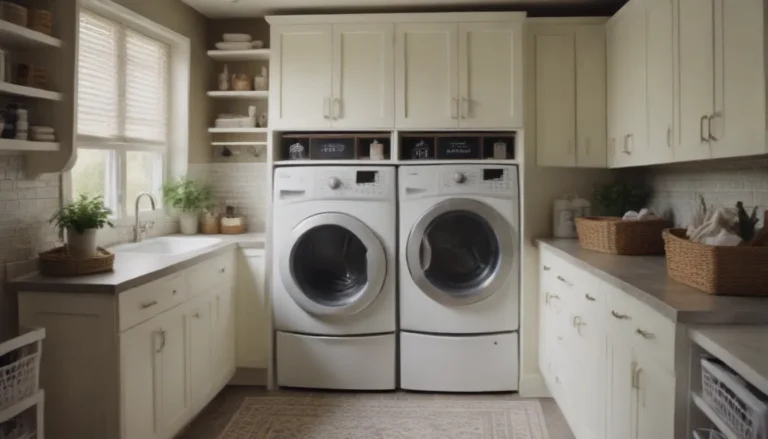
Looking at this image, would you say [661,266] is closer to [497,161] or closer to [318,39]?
[497,161]

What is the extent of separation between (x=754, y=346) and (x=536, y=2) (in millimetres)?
2726

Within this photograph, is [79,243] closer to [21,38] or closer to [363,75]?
[21,38]

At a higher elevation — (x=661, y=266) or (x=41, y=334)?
(x=661, y=266)

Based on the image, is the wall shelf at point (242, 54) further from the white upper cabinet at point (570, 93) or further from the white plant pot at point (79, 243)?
the white plant pot at point (79, 243)

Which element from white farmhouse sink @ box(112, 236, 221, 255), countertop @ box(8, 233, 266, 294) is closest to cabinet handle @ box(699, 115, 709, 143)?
countertop @ box(8, 233, 266, 294)

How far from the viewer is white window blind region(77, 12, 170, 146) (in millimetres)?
2881

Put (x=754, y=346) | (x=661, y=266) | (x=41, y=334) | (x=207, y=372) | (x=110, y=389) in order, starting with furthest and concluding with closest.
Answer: (x=207, y=372) → (x=661, y=266) → (x=110, y=389) → (x=41, y=334) → (x=754, y=346)

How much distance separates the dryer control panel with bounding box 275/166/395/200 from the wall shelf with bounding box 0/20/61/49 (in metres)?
1.44

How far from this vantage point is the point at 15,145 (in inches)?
80.5

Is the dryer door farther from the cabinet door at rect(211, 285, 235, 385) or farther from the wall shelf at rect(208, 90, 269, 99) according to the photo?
the wall shelf at rect(208, 90, 269, 99)

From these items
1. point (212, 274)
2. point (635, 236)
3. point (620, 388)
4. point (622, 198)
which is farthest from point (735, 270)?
point (212, 274)

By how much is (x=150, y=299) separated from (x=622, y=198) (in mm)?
2592

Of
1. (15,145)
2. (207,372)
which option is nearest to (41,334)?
(15,145)

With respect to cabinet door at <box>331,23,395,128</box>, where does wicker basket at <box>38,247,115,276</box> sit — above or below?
below
